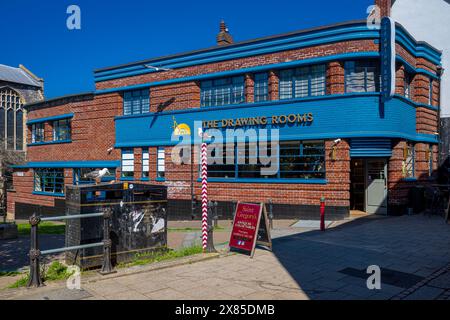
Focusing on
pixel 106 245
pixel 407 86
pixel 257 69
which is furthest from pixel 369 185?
pixel 106 245

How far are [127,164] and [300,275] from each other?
16.4 meters

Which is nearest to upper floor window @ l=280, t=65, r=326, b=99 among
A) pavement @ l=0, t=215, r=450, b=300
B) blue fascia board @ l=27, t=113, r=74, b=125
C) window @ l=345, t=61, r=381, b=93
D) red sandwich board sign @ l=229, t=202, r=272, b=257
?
window @ l=345, t=61, r=381, b=93

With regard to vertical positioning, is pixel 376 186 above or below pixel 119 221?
above

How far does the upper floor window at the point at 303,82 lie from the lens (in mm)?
16094

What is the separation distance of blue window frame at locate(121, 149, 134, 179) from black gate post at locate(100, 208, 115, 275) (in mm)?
14522

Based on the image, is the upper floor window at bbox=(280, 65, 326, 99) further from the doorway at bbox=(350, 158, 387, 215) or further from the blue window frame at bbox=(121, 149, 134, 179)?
the blue window frame at bbox=(121, 149, 134, 179)

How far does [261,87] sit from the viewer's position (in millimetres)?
17719

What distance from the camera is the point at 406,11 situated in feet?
68.0

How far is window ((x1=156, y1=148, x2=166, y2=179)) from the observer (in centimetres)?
2058

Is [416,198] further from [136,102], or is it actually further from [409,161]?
[136,102]

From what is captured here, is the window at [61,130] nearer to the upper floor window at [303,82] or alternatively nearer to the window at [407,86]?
the upper floor window at [303,82]
